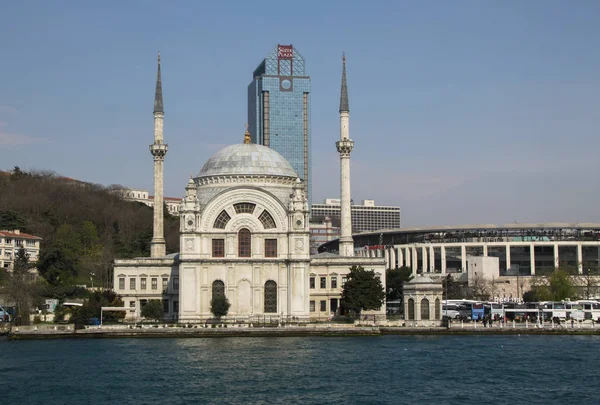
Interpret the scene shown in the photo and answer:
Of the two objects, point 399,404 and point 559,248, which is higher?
point 559,248

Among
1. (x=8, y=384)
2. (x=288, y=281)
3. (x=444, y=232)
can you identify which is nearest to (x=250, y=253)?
(x=288, y=281)

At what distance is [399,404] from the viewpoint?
36750 millimetres

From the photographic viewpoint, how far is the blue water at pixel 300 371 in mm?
38188

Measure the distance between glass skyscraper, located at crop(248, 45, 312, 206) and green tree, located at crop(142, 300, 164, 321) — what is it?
106m

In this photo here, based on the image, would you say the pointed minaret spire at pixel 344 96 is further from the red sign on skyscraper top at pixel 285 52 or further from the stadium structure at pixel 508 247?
the red sign on skyscraper top at pixel 285 52

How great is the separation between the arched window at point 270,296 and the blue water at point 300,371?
10718 millimetres

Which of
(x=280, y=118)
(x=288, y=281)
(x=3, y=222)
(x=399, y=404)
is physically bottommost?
(x=399, y=404)

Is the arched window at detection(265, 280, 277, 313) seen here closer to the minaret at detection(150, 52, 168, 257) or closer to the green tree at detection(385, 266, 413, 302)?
the minaret at detection(150, 52, 168, 257)

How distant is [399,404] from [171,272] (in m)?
40.8

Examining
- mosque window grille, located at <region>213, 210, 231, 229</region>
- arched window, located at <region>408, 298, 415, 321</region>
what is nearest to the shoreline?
arched window, located at <region>408, 298, 415, 321</region>

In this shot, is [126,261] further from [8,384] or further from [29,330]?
[8,384]

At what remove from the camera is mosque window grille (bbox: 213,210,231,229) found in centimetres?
6962

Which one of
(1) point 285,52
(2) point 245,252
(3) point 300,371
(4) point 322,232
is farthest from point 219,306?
(4) point 322,232

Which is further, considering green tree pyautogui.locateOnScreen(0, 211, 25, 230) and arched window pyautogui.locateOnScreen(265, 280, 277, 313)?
green tree pyautogui.locateOnScreen(0, 211, 25, 230)
